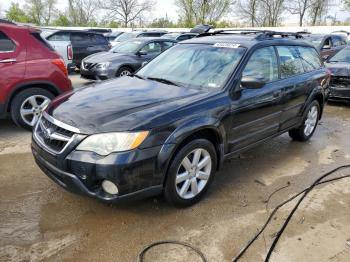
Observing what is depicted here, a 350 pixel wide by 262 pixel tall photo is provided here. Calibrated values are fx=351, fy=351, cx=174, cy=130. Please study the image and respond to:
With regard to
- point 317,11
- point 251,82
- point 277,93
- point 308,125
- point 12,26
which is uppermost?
point 317,11

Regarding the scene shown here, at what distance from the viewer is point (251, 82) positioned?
370 centimetres

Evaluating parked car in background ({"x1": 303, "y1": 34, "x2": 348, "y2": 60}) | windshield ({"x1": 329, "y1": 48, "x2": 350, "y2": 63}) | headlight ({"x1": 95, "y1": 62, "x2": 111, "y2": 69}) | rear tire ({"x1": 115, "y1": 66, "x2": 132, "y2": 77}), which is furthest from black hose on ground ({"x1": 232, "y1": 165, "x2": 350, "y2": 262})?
parked car in background ({"x1": 303, "y1": 34, "x2": 348, "y2": 60})

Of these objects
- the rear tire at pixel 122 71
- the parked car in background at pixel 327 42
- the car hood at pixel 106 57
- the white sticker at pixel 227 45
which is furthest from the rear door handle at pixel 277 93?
the parked car in background at pixel 327 42

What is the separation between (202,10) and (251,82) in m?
44.1

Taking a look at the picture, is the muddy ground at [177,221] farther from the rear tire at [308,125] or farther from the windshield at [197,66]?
the windshield at [197,66]

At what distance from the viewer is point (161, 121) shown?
9.98 ft

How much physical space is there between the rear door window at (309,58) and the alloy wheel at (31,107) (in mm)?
4046

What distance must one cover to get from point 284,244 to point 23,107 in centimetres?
439

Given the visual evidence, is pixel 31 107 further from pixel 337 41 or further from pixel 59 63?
pixel 337 41

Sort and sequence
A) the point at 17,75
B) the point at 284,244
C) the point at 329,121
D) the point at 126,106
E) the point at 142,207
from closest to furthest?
the point at 284,244 → the point at 126,106 → the point at 142,207 → the point at 17,75 → the point at 329,121

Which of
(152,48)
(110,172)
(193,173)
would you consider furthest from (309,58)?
(152,48)

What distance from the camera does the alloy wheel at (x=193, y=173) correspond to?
3.36 metres

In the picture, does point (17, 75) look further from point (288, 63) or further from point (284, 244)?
point (284, 244)

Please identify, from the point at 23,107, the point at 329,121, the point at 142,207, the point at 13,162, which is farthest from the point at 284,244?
the point at 329,121
